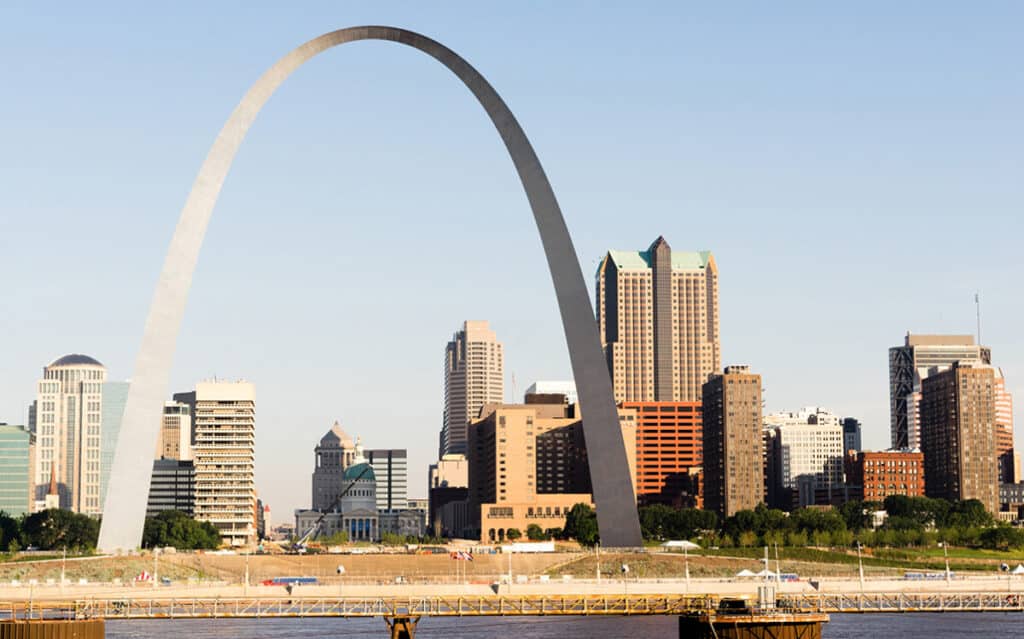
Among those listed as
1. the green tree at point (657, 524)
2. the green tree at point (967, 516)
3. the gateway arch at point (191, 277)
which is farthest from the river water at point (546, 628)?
the green tree at point (657, 524)

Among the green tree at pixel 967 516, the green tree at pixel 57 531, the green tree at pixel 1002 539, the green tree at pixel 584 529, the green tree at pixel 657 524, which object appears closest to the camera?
the green tree at pixel 1002 539

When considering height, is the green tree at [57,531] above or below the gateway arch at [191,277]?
below

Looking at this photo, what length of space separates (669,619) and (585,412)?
13.6m

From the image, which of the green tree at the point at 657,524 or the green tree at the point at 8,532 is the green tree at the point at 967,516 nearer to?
the green tree at the point at 657,524

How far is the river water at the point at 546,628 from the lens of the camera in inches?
3199

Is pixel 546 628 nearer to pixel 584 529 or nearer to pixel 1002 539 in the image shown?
pixel 1002 539

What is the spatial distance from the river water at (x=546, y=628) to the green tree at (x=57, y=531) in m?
70.7

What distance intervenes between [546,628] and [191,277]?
101 feet

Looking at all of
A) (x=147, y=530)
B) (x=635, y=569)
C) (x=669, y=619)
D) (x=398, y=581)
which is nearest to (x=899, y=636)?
(x=669, y=619)

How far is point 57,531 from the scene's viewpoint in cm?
16725

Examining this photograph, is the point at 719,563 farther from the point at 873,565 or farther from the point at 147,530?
the point at 147,530

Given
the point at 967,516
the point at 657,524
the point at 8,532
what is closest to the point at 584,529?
the point at 657,524

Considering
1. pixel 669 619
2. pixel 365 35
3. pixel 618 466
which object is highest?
pixel 365 35

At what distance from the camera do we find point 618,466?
302 ft
